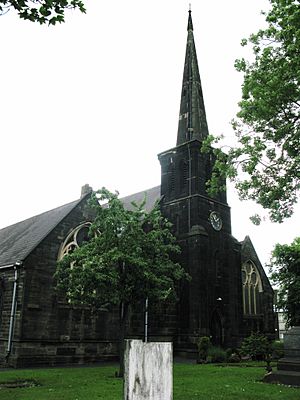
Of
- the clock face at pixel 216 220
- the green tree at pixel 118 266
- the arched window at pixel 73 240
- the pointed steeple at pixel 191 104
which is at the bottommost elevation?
the green tree at pixel 118 266

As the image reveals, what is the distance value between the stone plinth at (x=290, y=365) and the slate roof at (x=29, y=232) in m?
10.3

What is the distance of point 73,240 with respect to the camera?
2648 cm

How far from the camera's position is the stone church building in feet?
76.7

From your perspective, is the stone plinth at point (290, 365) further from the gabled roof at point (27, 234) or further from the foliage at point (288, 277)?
the foliage at point (288, 277)

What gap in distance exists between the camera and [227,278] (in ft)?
104

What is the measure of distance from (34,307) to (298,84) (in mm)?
18153

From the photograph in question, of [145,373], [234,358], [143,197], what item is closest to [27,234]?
[143,197]

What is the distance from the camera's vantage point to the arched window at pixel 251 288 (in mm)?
36266

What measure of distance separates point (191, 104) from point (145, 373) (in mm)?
34483

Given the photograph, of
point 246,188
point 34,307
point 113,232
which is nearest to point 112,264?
point 113,232

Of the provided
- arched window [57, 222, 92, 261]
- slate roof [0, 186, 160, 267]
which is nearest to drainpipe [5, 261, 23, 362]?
slate roof [0, 186, 160, 267]

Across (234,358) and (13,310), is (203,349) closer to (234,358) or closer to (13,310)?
(234,358)

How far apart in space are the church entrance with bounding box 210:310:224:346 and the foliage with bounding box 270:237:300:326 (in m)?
6.68

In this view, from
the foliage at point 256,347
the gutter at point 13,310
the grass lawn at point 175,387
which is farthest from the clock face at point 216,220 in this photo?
the gutter at point 13,310
